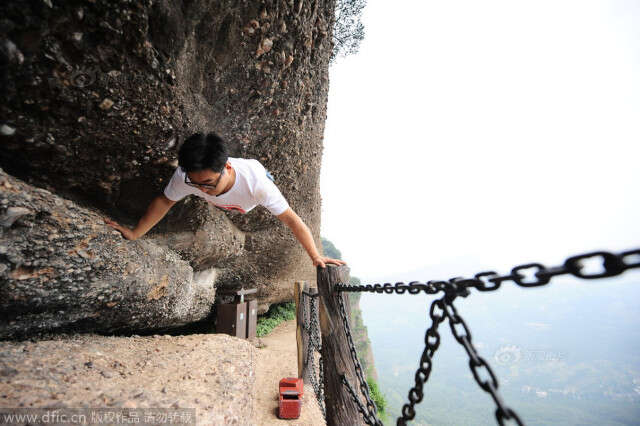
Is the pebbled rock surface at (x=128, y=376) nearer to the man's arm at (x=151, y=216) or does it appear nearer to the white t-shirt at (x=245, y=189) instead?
the man's arm at (x=151, y=216)

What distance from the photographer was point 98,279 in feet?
8.95

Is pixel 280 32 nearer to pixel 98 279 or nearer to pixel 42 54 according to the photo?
pixel 42 54

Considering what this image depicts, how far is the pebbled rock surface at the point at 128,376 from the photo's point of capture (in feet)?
5.50

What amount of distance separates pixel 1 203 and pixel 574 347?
140140 mm

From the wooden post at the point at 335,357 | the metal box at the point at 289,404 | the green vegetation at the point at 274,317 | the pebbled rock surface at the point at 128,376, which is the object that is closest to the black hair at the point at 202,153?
the wooden post at the point at 335,357

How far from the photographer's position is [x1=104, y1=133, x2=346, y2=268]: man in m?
2.17

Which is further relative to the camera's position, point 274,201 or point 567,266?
point 274,201

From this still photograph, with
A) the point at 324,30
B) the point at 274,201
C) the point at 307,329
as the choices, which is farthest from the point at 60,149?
the point at 307,329

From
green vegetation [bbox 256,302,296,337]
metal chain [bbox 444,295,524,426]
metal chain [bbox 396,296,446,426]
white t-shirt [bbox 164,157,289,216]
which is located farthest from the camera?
green vegetation [bbox 256,302,296,337]

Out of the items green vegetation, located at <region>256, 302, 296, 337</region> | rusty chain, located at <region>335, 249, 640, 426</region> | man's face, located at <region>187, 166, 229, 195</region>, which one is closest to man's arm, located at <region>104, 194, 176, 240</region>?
man's face, located at <region>187, 166, 229, 195</region>

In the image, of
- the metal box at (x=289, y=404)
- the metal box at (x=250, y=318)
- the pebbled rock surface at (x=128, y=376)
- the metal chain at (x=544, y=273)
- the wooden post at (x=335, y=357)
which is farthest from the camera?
the metal box at (x=250, y=318)

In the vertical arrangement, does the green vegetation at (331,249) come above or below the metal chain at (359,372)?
above

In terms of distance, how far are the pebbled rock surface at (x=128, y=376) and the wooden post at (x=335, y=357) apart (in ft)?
2.25

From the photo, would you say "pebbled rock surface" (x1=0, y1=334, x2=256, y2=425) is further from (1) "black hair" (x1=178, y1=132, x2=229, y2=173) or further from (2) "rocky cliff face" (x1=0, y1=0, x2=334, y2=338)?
(1) "black hair" (x1=178, y1=132, x2=229, y2=173)
